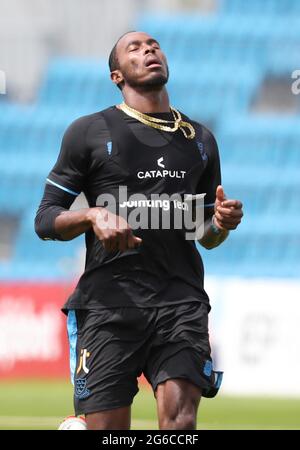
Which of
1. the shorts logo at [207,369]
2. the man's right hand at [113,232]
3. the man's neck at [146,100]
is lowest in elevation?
the shorts logo at [207,369]

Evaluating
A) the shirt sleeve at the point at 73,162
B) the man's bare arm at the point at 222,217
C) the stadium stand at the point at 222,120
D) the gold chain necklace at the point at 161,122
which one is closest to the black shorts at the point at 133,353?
the man's bare arm at the point at 222,217

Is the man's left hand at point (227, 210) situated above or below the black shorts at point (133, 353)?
above

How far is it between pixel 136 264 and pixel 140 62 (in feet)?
3.54

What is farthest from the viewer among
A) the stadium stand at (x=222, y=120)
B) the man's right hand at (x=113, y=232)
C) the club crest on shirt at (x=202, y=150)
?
the stadium stand at (x=222, y=120)

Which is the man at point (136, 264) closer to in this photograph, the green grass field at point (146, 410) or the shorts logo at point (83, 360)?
the shorts logo at point (83, 360)

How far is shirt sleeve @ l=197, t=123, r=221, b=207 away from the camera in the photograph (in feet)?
21.2

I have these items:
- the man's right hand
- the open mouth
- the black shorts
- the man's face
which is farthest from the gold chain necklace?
the black shorts

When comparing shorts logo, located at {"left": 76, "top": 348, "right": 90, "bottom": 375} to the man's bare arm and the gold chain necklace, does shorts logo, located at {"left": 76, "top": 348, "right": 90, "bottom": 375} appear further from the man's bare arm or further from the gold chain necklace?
the gold chain necklace

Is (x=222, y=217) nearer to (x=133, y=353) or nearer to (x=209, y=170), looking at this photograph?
(x=209, y=170)

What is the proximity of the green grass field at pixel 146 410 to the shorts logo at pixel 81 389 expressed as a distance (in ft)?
14.8

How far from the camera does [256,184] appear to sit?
2770 cm

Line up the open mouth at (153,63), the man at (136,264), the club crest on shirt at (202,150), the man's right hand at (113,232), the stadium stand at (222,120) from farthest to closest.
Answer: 1. the stadium stand at (222,120)
2. the club crest on shirt at (202,150)
3. the open mouth at (153,63)
4. the man at (136,264)
5. the man's right hand at (113,232)

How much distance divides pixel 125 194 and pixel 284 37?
25975 mm

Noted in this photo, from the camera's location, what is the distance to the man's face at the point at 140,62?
6281 millimetres
